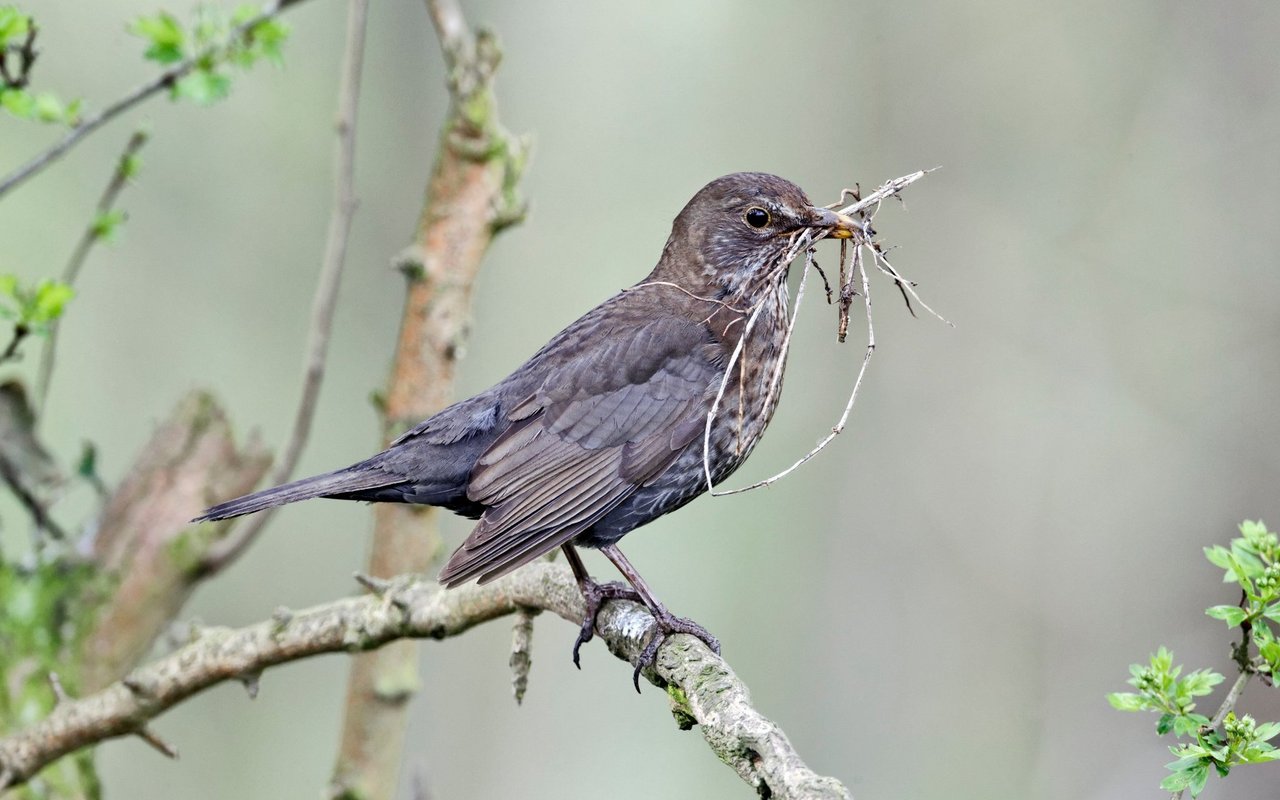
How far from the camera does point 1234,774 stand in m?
5.91

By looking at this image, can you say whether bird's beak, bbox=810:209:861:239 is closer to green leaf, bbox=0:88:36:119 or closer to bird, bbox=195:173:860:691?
bird, bbox=195:173:860:691

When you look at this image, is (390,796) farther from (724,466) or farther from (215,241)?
(215,241)

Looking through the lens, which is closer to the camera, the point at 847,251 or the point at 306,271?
the point at 847,251

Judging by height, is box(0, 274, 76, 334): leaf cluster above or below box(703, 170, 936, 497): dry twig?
above

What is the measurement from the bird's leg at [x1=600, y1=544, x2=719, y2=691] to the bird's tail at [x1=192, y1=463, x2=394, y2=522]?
76cm

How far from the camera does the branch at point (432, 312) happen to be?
4699 millimetres

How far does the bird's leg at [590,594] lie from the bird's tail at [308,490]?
1.98 feet

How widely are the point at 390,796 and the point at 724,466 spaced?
1.95 m

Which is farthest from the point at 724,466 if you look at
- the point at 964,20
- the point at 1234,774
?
the point at 964,20

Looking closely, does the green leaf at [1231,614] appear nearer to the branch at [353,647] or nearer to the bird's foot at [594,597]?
the branch at [353,647]

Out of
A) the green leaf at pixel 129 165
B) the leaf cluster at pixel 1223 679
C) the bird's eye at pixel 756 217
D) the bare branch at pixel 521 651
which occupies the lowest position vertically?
the leaf cluster at pixel 1223 679

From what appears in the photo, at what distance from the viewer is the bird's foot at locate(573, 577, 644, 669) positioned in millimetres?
3678

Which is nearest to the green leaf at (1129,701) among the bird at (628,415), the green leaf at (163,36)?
the bird at (628,415)

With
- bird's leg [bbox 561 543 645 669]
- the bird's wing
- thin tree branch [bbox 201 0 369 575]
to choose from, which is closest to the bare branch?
bird's leg [bbox 561 543 645 669]
